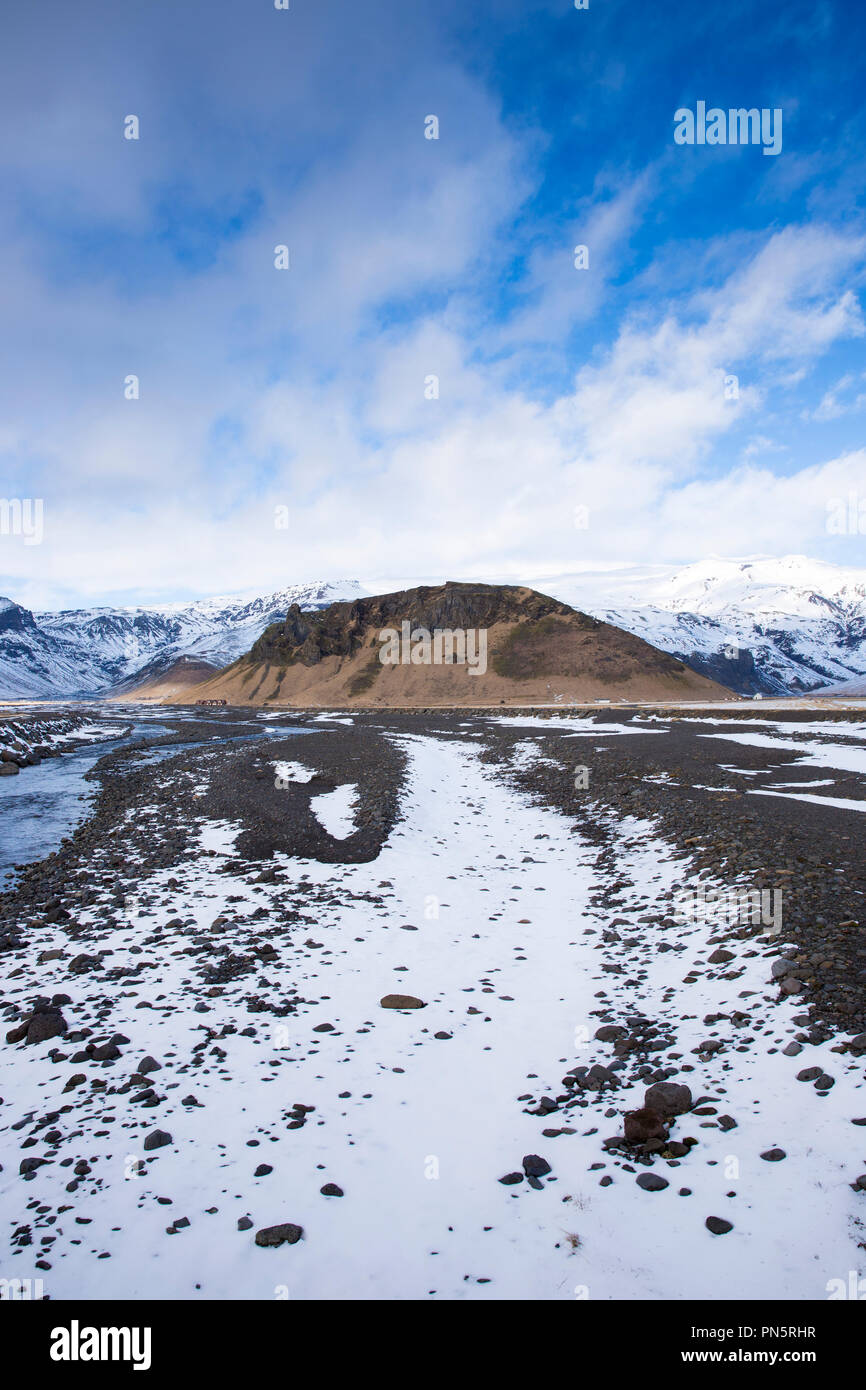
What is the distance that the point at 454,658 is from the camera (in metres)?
137

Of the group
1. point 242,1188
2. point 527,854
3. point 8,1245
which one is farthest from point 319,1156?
point 527,854

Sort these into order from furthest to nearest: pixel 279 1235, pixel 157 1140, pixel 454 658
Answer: pixel 454 658 < pixel 157 1140 < pixel 279 1235

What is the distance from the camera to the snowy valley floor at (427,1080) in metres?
5.13

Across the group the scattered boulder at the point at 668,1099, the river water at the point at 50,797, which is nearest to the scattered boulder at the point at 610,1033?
the scattered boulder at the point at 668,1099

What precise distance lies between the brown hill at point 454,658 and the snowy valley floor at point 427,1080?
101 m

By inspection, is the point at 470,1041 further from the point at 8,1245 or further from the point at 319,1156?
the point at 8,1245

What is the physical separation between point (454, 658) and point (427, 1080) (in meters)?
130

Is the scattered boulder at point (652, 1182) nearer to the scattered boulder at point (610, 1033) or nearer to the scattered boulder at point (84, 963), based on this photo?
the scattered boulder at point (610, 1033)

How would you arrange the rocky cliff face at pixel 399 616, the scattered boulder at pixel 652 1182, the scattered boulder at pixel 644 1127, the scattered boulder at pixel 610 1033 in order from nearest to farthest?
the scattered boulder at pixel 652 1182, the scattered boulder at pixel 644 1127, the scattered boulder at pixel 610 1033, the rocky cliff face at pixel 399 616

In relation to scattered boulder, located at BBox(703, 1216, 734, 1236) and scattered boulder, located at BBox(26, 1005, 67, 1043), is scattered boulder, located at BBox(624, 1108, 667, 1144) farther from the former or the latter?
scattered boulder, located at BBox(26, 1005, 67, 1043)

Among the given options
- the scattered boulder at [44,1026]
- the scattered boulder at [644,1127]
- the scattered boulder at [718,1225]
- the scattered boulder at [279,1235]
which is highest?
the scattered boulder at [718,1225]

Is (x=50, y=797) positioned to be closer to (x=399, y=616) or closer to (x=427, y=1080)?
(x=427, y=1080)

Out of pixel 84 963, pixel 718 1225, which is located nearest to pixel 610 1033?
pixel 718 1225
